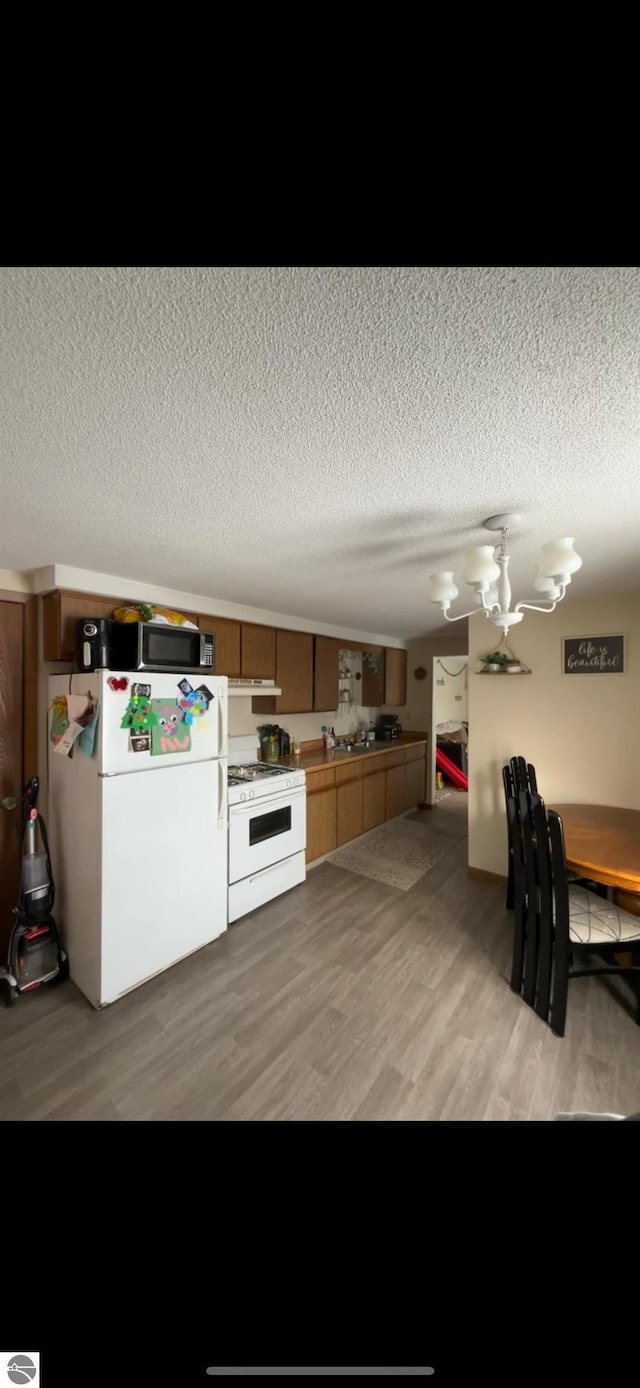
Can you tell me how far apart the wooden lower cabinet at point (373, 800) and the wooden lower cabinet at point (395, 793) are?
0.34 feet

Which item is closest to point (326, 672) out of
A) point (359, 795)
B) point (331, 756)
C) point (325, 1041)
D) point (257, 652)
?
point (331, 756)

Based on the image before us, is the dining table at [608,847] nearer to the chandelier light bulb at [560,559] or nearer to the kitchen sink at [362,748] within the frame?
the chandelier light bulb at [560,559]

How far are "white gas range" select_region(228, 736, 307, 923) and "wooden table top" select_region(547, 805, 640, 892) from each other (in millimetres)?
1633

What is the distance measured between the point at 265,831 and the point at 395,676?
2703 millimetres

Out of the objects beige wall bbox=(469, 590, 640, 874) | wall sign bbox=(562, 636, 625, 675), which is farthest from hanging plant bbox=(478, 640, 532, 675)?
wall sign bbox=(562, 636, 625, 675)

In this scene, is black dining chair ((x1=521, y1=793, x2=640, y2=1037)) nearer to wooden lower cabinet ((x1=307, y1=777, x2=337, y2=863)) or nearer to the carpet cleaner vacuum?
wooden lower cabinet ((x1=307, y1=777, x2=337, y2=863))

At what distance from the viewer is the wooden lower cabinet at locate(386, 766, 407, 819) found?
408cm

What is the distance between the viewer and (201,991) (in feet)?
5.98
